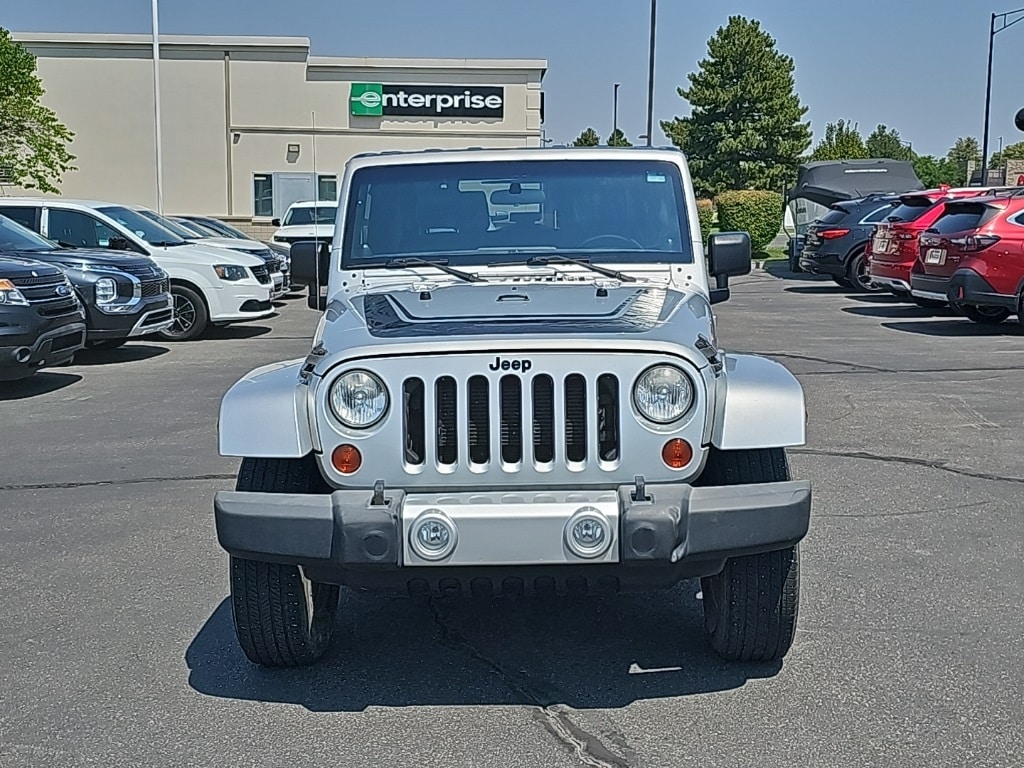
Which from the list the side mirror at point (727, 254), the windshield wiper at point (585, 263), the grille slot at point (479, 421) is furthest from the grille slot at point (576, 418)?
the side mirror at point (727, 254)

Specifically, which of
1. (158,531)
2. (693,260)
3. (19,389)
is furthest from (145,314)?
(693,260)

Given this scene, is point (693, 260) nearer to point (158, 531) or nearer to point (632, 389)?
point (632, 389)

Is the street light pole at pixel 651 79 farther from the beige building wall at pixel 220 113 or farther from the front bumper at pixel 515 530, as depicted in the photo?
the front bumper at pixel 515 530

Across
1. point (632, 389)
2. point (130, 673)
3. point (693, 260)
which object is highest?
point (693, 260)

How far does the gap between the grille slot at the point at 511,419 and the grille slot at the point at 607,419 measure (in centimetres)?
24

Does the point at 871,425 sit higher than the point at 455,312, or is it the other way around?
the point at 455,312

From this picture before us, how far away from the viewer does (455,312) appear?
4.33 metres

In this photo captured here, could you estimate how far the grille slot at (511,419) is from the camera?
12.4ft

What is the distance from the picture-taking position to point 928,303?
17.2 meters

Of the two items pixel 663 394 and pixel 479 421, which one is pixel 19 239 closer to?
pixel 479 421

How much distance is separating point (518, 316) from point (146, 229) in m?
12.4

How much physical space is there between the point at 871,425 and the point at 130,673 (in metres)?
6.03

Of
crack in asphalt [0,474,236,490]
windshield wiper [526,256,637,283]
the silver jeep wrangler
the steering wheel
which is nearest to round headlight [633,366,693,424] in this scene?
the silver jeep wrangler

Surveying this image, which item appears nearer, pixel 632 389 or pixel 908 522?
pixel 632 389
